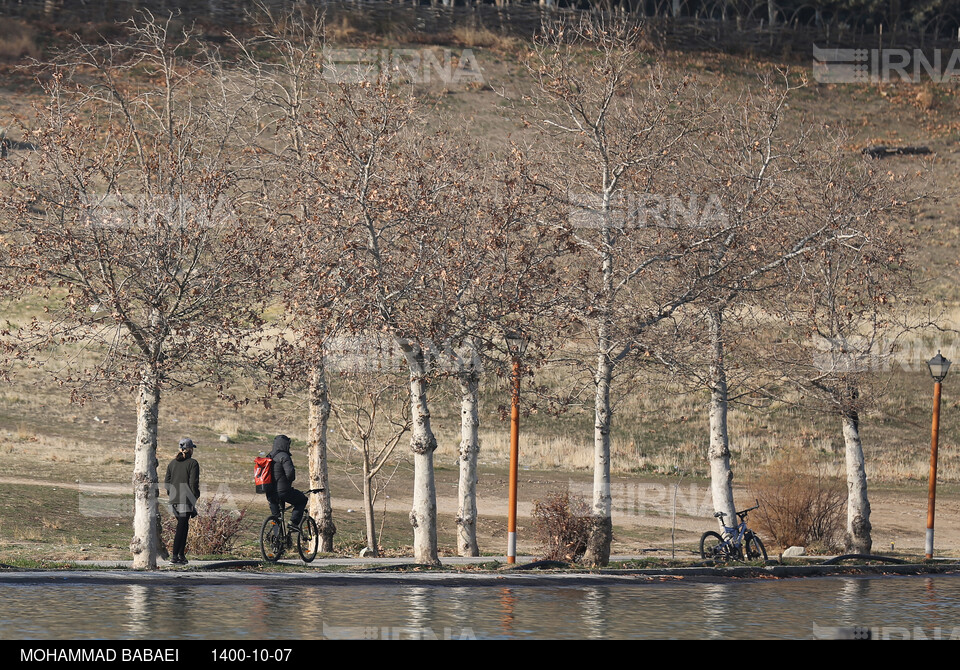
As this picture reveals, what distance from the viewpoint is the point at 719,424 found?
2875 centimetres

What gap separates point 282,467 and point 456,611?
20.5 ft

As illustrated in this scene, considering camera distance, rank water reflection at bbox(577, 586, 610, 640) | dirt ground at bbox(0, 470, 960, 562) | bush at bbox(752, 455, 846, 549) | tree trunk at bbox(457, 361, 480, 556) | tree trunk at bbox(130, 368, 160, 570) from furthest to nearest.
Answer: bush at bbox(752, 455, 846, 549), dirt ground at bbox(0, 470, 960, 562), tree trunk at bbox(457, 361, 480, 556), tree trunk at bbox(130, 368, 160, 570), water reflection at bbox(577, 586, 610, 640)

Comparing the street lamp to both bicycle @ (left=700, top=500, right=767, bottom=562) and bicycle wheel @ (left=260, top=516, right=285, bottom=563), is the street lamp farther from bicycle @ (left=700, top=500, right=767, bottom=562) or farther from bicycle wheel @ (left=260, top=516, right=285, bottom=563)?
bicycle @ (left=700, top=500, right=767, bottom=562)

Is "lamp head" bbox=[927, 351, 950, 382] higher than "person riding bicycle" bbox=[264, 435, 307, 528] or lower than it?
higher

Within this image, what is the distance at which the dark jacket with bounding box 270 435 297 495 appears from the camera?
21.3m

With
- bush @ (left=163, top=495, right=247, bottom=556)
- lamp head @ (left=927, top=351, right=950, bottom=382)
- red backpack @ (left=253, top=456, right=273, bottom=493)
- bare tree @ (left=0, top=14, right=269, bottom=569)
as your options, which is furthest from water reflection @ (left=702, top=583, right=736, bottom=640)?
bush @ (left=163, top=495, right=247, bottom=556)

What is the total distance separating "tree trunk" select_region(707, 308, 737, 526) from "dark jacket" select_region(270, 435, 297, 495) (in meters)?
10.2

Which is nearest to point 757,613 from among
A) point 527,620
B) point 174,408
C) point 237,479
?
point 527,620

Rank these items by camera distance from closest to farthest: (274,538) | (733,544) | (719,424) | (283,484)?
(283,484)
(274,538)
(733,544)
(719,424)

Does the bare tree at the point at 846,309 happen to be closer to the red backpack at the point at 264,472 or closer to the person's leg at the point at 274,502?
the person's leg at the point at 274,502

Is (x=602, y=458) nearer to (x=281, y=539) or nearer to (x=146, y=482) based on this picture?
(x=281, y=539)

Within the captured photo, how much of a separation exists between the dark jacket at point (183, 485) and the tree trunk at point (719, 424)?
38.4 feet

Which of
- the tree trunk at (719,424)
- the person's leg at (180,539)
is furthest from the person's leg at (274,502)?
the tree trunk at (719,424)

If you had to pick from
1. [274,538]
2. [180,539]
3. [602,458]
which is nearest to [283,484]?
[274,538]
